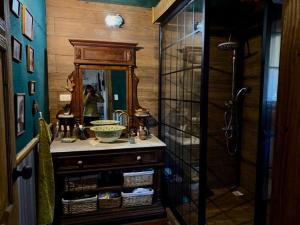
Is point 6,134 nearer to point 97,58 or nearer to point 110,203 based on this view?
point 110,203

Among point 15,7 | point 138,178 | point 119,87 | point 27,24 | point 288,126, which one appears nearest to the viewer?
point 288,126

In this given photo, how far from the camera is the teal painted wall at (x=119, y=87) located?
2.65 m

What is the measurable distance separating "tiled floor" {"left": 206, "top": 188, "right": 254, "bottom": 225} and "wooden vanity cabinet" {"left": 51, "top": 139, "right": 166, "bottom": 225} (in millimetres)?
647

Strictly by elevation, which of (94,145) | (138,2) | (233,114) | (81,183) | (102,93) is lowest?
(81,183)

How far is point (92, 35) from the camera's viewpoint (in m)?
2.62

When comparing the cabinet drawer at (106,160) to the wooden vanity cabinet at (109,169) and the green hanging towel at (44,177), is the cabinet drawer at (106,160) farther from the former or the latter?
the green hanging towel at (44,177)

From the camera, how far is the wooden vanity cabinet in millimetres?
2105

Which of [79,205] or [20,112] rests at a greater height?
[20,112]

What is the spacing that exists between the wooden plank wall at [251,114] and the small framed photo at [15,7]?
2.61 m

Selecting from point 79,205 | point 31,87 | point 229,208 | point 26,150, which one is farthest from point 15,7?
point 229,208

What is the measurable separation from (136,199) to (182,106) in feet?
3.55

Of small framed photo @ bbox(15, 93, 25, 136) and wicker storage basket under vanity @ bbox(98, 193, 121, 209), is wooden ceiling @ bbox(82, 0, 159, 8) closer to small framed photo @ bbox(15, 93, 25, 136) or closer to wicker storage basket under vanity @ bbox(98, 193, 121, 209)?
small framed photo @ bbox(15, 93, 25, 136)

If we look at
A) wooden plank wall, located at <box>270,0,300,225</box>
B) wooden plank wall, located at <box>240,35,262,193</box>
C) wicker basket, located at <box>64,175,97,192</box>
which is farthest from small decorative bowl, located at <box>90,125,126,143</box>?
wooden plank wall, located at <box>270,0,300,225</box>

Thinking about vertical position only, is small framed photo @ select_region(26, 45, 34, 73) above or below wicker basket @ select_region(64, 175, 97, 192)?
above
